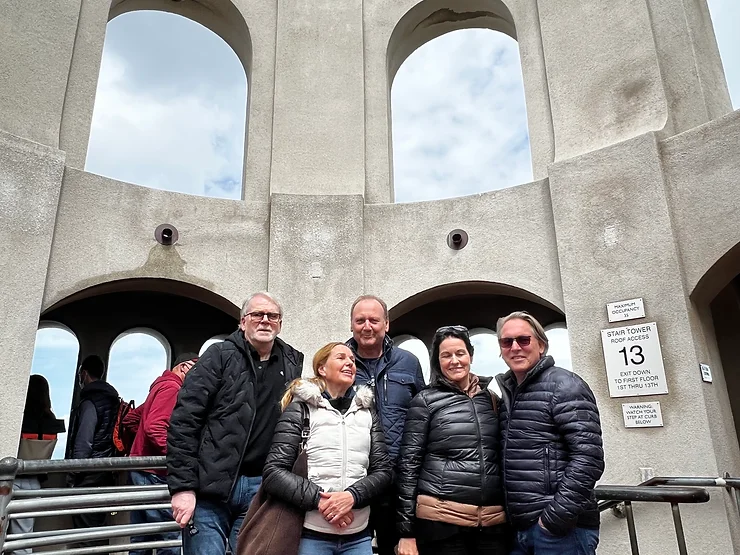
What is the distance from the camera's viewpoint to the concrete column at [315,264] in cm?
696

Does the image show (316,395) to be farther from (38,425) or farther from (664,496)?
(38,425)

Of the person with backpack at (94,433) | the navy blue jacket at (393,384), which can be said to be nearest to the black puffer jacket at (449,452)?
the navy blue jacket at (393,384)

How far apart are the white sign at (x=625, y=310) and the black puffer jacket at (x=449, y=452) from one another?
144 inches

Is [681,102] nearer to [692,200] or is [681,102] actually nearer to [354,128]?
[692,200]

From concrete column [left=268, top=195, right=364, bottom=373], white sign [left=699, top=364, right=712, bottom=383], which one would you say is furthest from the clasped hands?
white sign [left=699, top=364, right=712, bottom=383]

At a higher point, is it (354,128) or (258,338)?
(354,128)

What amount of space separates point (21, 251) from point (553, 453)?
568cm

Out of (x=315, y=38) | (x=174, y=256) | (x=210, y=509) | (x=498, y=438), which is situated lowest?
(x=210, y=509)

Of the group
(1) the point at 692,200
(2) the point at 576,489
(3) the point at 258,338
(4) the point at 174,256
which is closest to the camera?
(2) the point at 576,489

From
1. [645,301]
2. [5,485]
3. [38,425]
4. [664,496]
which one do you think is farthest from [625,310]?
[38,425]

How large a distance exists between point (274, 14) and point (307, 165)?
8.51ft

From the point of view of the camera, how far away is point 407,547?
2725 mm

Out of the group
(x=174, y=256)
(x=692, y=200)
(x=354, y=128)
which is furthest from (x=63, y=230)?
(x=692, y=200)

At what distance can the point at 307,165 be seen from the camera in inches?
311
